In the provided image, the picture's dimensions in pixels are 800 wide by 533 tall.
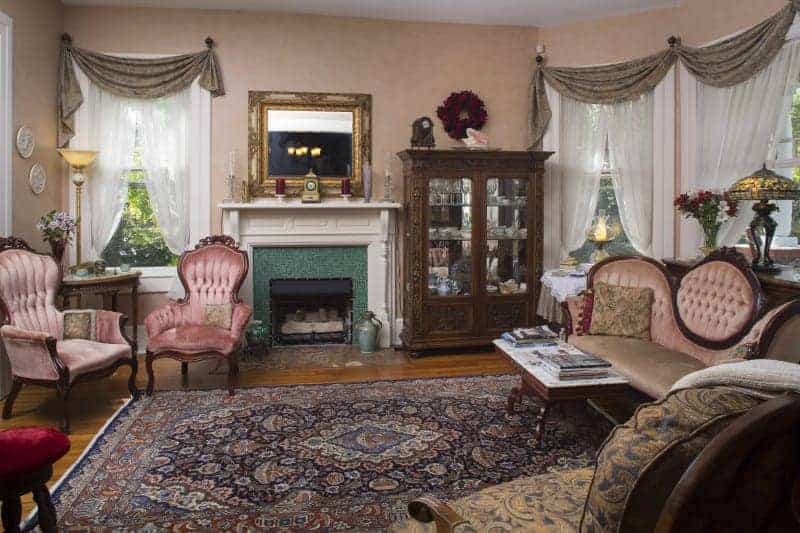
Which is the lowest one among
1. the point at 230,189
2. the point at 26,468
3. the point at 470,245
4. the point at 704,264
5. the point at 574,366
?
the point at 26,468

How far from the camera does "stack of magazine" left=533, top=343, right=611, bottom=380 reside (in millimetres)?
3131

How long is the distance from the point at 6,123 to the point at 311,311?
296cm

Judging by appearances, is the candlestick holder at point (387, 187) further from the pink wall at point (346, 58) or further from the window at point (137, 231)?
the window at point (137, 231)

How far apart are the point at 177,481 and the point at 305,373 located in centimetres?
198

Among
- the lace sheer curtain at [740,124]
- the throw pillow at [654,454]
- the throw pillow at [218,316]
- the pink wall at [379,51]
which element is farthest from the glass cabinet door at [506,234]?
the throw pillow at [654,454]

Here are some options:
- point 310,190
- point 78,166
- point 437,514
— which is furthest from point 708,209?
point 78,166

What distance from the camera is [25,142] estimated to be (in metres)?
4.57

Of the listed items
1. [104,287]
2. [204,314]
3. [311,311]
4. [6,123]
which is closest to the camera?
[6,123]

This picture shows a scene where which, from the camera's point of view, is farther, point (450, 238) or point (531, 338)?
point (450, 238)

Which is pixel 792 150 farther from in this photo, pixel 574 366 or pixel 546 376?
pixel 546 376

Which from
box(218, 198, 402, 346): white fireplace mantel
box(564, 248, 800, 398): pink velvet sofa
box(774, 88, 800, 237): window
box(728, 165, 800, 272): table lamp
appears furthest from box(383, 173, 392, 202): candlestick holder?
box(774, 88, 800, 237): window

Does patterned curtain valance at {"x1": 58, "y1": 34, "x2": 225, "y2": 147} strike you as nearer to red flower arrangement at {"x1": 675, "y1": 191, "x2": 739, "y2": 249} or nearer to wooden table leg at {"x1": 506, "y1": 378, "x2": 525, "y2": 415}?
wooden table leg at {"x1": 506, "y1": 378, "x2": 525, "y2": 415}

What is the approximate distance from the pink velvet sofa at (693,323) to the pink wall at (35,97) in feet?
14.0

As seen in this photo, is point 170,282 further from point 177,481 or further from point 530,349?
point 530,349
